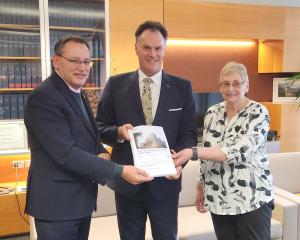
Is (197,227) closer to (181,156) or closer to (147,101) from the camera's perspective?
(181,156)

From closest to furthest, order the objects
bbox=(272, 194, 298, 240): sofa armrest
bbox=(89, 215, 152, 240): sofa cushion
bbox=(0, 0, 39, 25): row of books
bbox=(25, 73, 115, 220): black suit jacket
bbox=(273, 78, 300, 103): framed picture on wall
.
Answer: bbox=(25, 73, 115, 220): black suit jacket
bbox=(89, 215, 152, 240): sofa cushion
bbox=(272, 194, 298, 240): sofa armrest
bbox=(0, 0, 39, 25): row of books
bbox=(273, 78, 300, 103): framed picture on wall

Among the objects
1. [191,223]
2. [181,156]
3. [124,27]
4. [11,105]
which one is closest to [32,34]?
[11,105]

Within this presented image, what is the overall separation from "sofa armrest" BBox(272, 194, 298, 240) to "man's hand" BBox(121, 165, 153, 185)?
1642 millimetres

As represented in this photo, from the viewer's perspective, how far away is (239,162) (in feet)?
5.32

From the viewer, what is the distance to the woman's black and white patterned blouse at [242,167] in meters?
1.62

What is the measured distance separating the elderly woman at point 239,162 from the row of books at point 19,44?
2.47 m

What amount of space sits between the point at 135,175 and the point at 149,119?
32 cm

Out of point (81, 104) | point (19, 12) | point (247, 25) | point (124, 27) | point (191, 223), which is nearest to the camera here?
point (81, 104)

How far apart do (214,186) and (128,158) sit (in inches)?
18.0

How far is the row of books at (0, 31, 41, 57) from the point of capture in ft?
11.4

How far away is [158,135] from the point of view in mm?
1597

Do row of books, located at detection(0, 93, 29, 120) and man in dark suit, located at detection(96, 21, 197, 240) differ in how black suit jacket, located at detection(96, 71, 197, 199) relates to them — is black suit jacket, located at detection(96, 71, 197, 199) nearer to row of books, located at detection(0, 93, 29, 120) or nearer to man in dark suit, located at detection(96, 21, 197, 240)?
man in dark suit, located at detection(96, 21, 197, 240)

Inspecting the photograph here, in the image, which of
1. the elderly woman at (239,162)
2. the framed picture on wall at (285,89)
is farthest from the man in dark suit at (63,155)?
the framed picture on wall at (285,89)

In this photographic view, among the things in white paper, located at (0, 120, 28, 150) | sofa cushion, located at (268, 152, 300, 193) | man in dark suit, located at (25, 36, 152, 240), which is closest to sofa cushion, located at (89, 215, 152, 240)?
man in dark suit, located at (25, 36, 152, 240)
